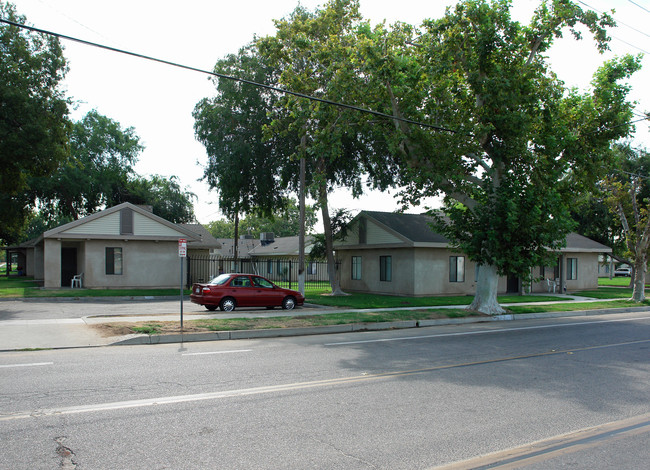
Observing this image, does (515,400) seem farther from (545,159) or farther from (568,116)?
(568,116)

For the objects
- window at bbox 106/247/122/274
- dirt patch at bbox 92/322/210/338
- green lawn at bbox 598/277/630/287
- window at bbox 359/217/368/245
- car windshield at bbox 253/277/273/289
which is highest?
window at bbox 359/217/368/245

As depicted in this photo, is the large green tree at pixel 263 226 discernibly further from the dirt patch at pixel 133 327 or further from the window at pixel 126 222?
the dirt patch at pixel 133 327

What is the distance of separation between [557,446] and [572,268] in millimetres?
32804

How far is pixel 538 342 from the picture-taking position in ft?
40.9

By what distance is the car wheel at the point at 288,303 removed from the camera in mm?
20031

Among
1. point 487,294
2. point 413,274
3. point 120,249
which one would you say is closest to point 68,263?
point 120,249

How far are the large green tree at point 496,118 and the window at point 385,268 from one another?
879cm

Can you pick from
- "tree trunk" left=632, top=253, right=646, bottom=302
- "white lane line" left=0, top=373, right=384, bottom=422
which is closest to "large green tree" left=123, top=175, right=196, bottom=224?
"tree trunk" left=632, top=253, right=646, bottom=302

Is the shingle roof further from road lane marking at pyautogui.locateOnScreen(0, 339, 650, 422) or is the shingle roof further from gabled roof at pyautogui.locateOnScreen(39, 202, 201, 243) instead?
road lane marking at pyautogui.locateOnScreen(0, 339, 650, 422)

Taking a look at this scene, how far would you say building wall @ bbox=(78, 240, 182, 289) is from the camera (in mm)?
27891

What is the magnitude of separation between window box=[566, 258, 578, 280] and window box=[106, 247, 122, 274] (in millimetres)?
28083

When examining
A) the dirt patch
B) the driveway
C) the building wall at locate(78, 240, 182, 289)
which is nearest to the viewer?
the dirt patch

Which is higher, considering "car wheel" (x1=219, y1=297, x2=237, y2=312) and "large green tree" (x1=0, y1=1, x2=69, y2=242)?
"large green tree" (x1=0, y1=1, x2=69, y2=242)

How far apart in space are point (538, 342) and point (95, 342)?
10.3 m
